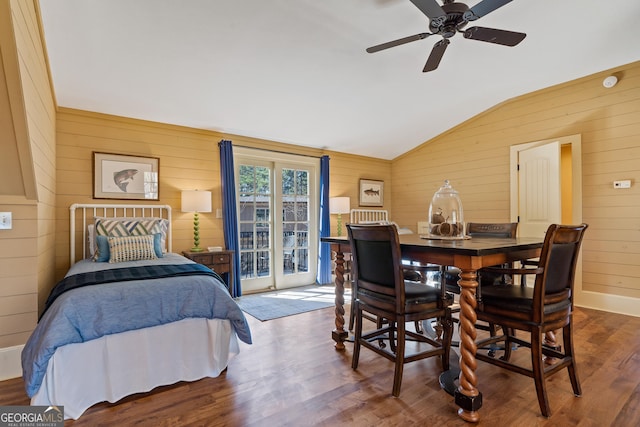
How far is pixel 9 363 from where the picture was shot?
2301mm

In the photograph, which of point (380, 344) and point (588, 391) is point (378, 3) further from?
point (588, 391)

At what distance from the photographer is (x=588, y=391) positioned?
2033 millimetres

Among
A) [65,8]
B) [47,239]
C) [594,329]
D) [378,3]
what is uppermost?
[378,3]

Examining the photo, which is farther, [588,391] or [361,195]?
→ [361,195]

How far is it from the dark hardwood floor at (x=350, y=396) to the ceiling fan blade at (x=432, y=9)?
252 centimetres

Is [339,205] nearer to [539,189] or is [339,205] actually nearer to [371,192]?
[371,192]

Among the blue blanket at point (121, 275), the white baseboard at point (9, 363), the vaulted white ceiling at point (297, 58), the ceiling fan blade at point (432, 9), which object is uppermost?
the vaulted white ceiling at point (297, 58)

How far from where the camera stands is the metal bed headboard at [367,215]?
5.86 meters

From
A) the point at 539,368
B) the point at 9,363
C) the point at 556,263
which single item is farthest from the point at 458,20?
the point at 9,363

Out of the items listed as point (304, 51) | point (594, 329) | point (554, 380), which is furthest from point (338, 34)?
point (594, 329)

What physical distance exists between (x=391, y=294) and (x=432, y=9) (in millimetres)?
1912

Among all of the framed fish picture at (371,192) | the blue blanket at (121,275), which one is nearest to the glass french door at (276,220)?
the framed fish picture at (371,192)

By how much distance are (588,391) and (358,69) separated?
336 cm

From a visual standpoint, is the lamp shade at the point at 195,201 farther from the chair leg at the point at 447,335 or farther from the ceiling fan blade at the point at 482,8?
the ceiling fan blade at the point at 482,8
